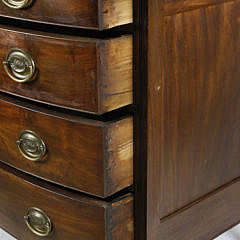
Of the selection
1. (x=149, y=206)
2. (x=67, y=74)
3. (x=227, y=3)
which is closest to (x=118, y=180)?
(x=149, y=206)

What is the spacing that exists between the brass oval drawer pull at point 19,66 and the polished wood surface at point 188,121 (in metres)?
0.16

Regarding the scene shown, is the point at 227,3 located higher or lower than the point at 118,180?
higher

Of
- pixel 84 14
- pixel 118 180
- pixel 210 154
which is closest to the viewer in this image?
pixel 84 14

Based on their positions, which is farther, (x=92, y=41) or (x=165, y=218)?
(x=165, y=218)

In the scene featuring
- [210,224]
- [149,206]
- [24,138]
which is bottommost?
[210,224]

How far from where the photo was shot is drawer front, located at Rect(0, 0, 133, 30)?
621 mm

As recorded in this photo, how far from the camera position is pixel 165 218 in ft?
2.68

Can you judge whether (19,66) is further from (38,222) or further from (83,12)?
(38,222)

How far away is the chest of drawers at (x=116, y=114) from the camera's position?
67 centimetres

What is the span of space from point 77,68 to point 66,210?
0.81ft

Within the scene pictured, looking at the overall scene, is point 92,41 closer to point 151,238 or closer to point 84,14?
point 84,14

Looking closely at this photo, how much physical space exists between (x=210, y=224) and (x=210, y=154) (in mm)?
146

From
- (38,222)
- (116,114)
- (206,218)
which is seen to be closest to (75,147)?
(116,114)

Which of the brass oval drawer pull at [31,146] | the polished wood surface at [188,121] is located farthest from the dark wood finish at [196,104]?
the brass oval drawer pull at [31,146]
